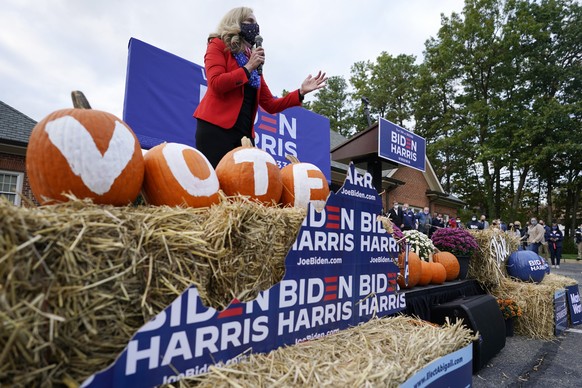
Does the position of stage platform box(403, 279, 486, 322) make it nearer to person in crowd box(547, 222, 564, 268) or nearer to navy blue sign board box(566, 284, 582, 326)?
navy blue sign board box(566, 284, 582, 326)

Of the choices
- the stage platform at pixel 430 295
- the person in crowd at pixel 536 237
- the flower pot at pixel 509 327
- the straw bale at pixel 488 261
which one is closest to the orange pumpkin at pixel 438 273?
the stage platform at pixel 430 295

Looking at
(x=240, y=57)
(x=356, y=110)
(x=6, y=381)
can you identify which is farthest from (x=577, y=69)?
(x=6, y=381)

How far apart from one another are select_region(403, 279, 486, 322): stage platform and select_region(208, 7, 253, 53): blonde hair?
2.22 metres

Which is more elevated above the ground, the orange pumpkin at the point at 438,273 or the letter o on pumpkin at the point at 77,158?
the letter o on pumpkin at the point at 77,158

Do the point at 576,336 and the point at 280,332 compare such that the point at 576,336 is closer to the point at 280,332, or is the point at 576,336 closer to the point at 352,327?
the point at 352,327

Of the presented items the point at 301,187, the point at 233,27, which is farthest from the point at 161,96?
Result: the point at 301,187

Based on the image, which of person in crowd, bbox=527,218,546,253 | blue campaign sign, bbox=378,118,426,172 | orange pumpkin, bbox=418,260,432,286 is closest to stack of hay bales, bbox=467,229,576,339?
orange pumpkin, bbox=418,260,432,286

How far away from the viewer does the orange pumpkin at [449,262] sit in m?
4.19

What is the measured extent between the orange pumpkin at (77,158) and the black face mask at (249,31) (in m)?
1.07

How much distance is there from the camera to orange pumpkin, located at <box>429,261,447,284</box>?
3789 millimetres

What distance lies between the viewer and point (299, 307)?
1.64 metres

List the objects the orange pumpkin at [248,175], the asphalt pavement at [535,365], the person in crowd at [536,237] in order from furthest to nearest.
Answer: the person in crowd at [536,237], the asphalt pavement at [535,365], the orange pumpkin at [248,175]

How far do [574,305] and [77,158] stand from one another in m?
6.41

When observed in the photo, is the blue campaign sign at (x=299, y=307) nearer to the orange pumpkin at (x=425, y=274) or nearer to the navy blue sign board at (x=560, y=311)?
the orange pumpkin at (x=425, y=274)
